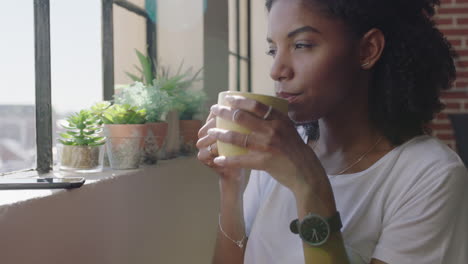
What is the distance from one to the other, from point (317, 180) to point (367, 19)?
37 centimetres

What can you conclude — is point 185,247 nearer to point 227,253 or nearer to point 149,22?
point 227,253

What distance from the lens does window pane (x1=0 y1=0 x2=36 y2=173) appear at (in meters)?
1.09

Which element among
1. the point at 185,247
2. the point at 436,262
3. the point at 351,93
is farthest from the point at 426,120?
the point at 185,247

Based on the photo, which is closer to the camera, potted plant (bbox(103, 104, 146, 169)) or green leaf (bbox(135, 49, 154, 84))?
potted plant (bbox(103, 104, 146, 169))

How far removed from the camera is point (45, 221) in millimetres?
790

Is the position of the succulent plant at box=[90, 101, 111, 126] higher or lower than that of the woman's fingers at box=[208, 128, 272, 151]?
higher

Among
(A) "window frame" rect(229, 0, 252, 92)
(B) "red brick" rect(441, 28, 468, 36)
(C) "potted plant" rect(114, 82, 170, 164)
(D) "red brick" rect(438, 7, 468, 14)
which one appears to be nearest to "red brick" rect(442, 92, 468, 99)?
(B) "red brick" rect(441, 28, 468, 36)

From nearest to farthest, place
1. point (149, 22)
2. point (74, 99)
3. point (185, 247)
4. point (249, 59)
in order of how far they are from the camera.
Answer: point (74, 99) < point (185, 247) < point (149, 22) < point (249, 59)

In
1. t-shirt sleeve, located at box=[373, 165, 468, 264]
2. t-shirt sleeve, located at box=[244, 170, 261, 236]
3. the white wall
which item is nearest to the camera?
t-shirt sleeve, located at box=[373, 165, 468, 264]

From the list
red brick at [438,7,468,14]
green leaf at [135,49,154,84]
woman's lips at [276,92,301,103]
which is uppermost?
Result: red brick at [438,7,468,14]

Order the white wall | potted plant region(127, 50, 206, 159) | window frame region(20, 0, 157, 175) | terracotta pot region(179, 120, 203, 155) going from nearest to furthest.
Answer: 1. window frame region(20, 0, 157, 175)
2. potted plant region(127, 50, 206, 159)
3. terracotta pot region(179, 120, 203, 155)
4. the white wall

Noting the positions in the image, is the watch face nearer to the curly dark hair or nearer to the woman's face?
the woman's face

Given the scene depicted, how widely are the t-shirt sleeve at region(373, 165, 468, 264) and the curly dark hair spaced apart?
16 cm

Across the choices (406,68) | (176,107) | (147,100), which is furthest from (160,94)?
(406,68)
